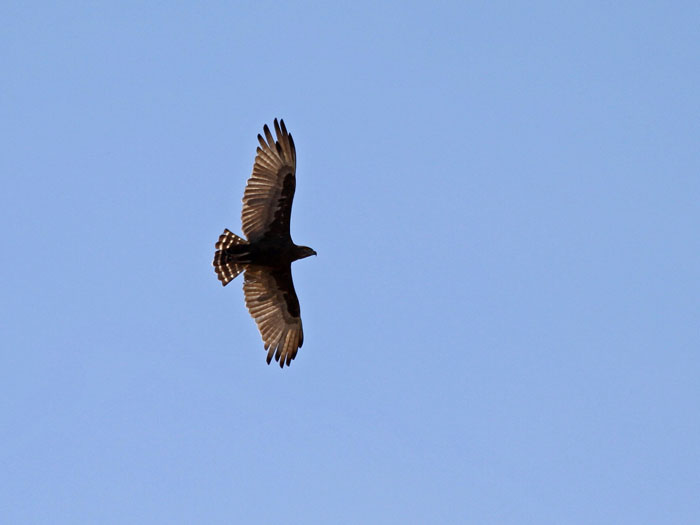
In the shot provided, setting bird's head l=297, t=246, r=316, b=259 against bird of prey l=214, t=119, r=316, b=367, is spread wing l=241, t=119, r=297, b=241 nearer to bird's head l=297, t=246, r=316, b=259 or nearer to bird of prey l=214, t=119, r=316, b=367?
bird of prey l=214, t=119, r=316, b=367

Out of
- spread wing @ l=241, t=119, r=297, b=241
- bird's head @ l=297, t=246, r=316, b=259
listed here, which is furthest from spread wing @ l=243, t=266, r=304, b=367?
spread wing @ l=241, t=119, r=297, b=241

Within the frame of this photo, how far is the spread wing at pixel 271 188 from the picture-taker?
26.6 m

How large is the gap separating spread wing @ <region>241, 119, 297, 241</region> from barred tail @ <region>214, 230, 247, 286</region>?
12.5 inches

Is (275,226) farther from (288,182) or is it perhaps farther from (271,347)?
(271,347)

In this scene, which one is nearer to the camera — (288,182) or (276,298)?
(288,182)

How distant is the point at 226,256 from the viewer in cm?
2712

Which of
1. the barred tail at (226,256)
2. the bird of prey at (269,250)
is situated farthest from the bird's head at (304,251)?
the barred tail at (226,256)

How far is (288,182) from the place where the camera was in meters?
26.7

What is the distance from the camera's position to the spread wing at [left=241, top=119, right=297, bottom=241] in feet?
87.4

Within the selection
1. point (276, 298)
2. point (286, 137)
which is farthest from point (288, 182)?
point (276, 298)

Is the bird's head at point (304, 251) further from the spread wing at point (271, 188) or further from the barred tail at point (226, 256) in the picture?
the barred tail at point (226, 256)

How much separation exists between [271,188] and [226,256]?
1.76 meters

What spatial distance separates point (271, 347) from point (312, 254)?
2.38 meters

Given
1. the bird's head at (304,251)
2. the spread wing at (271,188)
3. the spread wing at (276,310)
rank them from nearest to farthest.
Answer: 1. the spread wing at (271,188)
2. the bird's head at (304,251)
3. the spread wing at (276,310)
